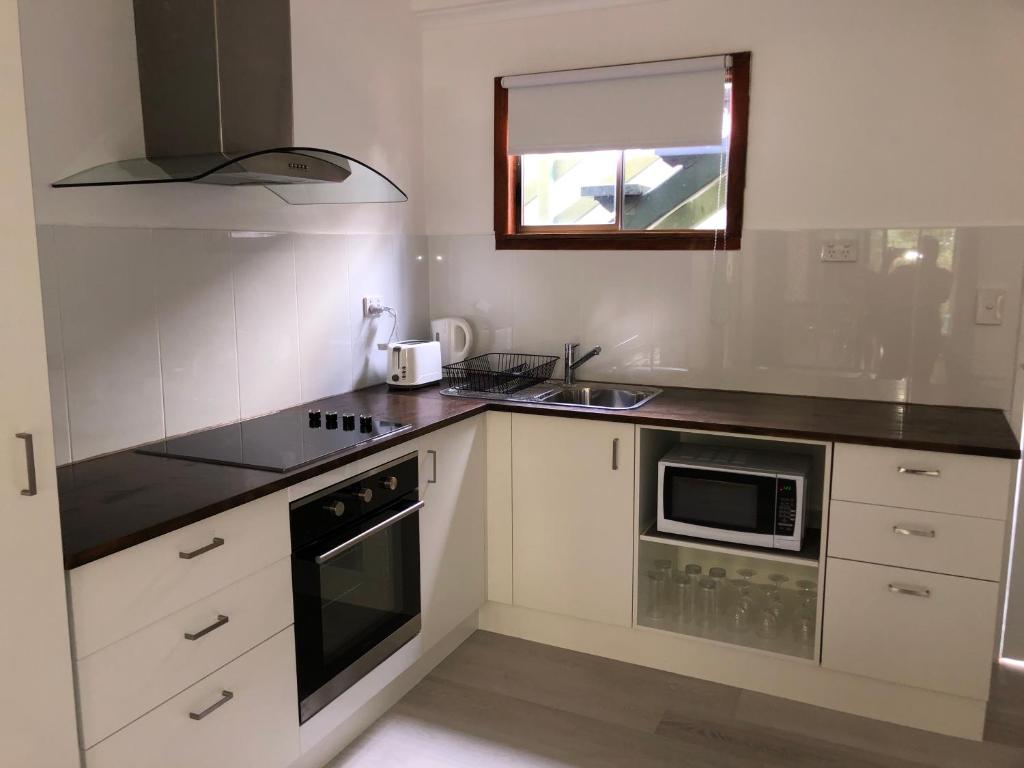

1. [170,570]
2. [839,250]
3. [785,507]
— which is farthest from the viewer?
[839,250]

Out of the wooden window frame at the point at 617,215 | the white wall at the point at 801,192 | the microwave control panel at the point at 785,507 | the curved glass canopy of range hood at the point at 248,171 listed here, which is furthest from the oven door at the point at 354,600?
the wooden window frame at the point at 617,215

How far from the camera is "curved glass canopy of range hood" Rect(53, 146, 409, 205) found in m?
Result: 1.95

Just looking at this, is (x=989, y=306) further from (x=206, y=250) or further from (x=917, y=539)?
(x=206, y=250)

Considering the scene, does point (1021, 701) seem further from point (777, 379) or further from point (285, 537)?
point (285, 537)

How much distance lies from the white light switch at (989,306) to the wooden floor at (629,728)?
1164 mm

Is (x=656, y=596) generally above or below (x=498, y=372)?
below

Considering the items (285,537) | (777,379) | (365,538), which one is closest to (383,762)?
(365,538)

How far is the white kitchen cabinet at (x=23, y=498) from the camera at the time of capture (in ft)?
4.39

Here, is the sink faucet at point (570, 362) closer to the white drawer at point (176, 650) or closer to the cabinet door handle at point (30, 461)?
the white drawer at point (176, 650)

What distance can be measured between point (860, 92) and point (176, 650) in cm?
262

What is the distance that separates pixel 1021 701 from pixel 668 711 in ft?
3.62

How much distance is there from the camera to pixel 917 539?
2324mm

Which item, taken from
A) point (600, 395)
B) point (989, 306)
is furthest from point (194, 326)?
point (989, 306)

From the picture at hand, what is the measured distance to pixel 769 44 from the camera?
2865mm
